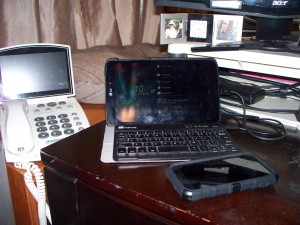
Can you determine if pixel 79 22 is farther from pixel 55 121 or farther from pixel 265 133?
pixel 265 133

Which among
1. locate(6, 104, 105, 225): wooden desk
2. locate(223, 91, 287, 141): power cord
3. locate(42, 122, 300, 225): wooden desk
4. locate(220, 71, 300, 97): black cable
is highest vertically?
locate(220, 71, 300, 97): black cable

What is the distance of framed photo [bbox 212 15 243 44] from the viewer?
2.19 ft

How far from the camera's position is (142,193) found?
0.41m

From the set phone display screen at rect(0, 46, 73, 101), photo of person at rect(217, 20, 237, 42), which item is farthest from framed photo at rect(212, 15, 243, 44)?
phone display screen at rect(0, 46, 73, 101)

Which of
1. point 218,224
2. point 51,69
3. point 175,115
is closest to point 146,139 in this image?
point 175,115

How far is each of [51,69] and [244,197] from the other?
0.53m

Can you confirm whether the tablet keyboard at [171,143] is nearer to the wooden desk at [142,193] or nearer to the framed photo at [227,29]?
the wooden desk at [142,193]

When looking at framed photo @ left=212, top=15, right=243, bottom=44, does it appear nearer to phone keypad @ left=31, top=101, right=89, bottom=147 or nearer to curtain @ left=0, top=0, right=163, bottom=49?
phone keypad @ left=31, top=101, right=89, bottom=147

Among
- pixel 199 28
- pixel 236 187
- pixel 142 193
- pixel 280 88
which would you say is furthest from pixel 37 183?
pixel 280 88

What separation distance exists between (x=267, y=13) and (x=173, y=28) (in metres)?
0.21

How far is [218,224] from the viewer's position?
0.36 meters

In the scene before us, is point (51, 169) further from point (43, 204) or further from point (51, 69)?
point (51, 69)

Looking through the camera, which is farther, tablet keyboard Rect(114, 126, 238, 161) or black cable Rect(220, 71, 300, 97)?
black cable Rect(220, 71, 300, 97)

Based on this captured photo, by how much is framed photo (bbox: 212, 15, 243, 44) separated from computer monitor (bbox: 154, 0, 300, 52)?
0.02m
